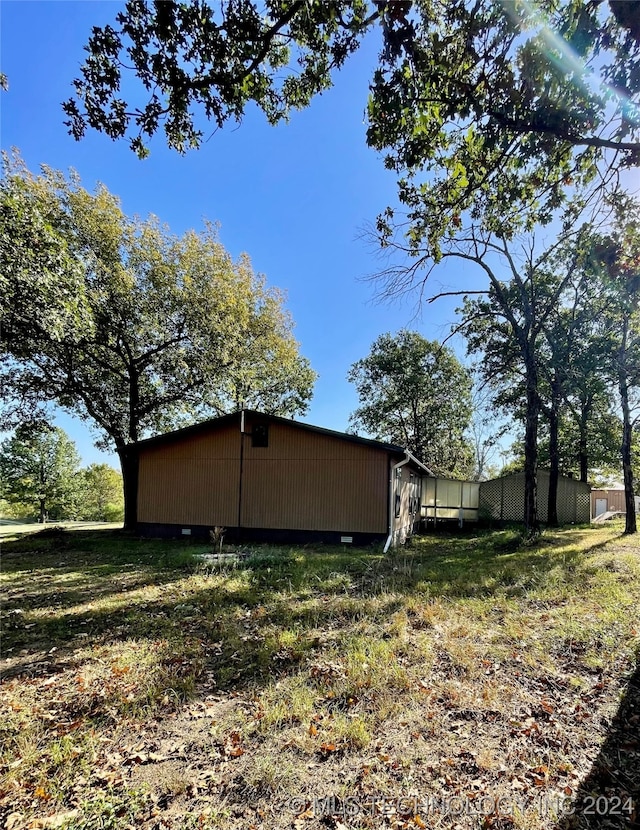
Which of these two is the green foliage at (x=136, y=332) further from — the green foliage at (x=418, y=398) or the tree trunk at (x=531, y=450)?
the tree trunk at (x=531, y=450)

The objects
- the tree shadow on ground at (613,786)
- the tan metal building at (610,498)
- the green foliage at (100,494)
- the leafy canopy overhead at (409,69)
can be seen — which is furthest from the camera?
the green foliage at (100,494)

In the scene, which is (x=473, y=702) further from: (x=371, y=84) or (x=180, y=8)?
(x=180, y=8)

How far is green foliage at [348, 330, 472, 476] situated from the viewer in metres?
22.9

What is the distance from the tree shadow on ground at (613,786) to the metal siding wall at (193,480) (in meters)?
10.2

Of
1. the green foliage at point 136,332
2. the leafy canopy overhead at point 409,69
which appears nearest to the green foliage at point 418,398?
the green foliage at point 136,332

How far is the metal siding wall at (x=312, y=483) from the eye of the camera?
10.8m

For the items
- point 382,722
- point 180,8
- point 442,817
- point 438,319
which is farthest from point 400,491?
point 180,8


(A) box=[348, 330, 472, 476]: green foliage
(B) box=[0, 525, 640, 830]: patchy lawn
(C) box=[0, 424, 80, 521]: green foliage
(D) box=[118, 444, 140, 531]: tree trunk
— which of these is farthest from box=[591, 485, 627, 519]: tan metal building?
(C) box=[0, 424, 80, 521]: green foliage

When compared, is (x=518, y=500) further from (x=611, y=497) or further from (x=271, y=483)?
(x=611, y=497)

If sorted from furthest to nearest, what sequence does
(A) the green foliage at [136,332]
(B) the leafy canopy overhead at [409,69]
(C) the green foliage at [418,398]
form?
(C) the green foliage at [418,398]
(A) the green foliage at [136,332]
(B) the leafy canopy overhead at [409,69]

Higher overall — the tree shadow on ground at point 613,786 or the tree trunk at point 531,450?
the tree trunk at point 531,450

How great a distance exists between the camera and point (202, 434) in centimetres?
1234

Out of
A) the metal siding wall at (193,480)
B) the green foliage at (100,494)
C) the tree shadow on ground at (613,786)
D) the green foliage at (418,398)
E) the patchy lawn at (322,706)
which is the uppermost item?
the green foliage at (418,398)

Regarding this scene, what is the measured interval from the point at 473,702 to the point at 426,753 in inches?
30.9
